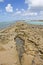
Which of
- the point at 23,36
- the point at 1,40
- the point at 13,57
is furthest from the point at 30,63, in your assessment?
the point at 23,36

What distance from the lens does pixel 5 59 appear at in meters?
8.14

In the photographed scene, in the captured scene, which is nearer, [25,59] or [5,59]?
[5,59]

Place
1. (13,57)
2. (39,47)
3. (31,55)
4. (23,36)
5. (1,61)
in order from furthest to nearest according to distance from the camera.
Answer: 1. (23,36)
2. (39,47)
3. (31,55)
4. (13,57)
5. (1,61)

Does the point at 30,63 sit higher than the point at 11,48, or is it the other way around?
the point at 11,48

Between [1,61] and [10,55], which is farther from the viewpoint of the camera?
[10,55]

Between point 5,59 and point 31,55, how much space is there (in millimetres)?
2521

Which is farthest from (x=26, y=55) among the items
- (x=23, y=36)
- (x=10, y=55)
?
(x=23, y=36)

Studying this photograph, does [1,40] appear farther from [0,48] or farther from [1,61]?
[1,61]

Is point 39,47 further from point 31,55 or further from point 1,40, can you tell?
point 1,40

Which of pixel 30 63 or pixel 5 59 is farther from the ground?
pixel 5 59

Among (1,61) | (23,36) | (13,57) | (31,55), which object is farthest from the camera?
(23,36)

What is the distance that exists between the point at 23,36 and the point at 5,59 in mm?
6383

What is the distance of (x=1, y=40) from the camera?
11.9 meters

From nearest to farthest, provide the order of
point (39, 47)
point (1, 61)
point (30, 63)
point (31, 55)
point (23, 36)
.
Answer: point (1, 61), point (30, 63), point (31, 55), point (39, 47), point (23, 36)
